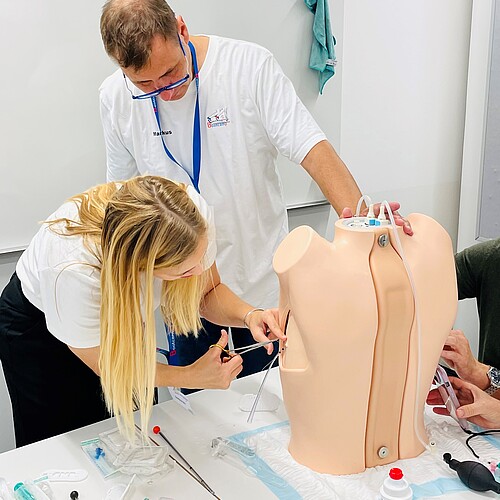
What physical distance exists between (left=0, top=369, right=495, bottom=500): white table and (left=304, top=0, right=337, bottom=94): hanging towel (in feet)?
4.66

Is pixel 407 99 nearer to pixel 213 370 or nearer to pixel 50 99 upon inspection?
pixel 50 99

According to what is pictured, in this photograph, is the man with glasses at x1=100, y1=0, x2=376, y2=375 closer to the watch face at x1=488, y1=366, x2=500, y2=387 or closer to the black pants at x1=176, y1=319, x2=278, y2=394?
the black pants at x1=176, y1=319, x2=278, y2=394

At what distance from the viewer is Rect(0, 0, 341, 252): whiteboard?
197 cm

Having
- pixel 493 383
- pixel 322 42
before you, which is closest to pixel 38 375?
pixel 493 383

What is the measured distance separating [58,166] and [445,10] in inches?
68.2

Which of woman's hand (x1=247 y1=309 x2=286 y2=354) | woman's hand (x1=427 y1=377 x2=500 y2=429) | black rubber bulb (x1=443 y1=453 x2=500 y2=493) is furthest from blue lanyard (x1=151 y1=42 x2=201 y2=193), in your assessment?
black rubber bulb (x1=443 y1=453 x2=500 y2=493)

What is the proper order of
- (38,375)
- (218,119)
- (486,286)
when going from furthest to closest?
(218,119), (486,286), (38,375)

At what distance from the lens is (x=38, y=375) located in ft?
4.98

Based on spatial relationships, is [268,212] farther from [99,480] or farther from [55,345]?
[99,480]

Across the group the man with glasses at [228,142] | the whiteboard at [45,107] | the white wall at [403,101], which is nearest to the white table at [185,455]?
the man with glasses at [228,142]

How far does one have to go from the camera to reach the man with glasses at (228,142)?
1684 mm

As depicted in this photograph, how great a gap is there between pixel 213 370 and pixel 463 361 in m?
0.56

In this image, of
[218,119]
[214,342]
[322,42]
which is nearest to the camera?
[218,119]

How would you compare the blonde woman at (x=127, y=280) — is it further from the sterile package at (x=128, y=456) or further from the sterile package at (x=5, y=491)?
the sterile package at (x=5, y=491)
